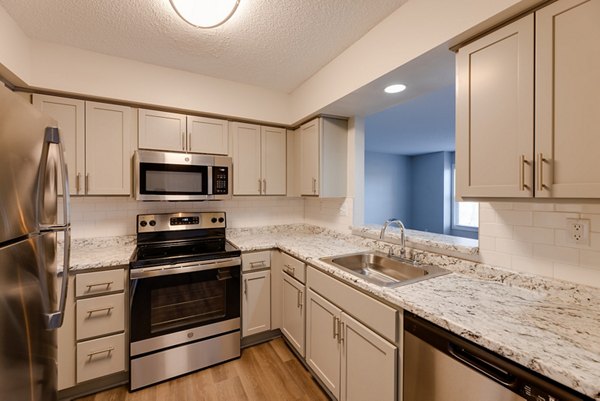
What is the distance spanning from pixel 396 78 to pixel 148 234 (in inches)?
93.2

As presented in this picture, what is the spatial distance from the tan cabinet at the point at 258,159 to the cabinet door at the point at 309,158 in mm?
245

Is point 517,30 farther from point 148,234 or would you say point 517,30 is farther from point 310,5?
point 148,234

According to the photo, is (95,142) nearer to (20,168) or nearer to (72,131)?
(72,131)

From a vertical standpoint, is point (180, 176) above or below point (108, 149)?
below

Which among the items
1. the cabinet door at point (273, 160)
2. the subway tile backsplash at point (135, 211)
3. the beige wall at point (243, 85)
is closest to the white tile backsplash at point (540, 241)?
the beige wall at point (243, 85)

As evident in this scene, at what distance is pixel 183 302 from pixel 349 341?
127cm

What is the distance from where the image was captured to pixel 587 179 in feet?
3.00

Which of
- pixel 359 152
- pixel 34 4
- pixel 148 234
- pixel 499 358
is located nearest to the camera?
pixel 499 358

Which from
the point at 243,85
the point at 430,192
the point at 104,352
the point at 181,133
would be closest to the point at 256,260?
the point at 104,352

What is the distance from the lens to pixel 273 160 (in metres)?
2.81

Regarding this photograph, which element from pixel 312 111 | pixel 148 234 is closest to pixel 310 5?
pixel 312 111

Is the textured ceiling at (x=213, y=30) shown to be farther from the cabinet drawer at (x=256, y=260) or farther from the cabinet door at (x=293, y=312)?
the cabinet door at (x=293, y=312)

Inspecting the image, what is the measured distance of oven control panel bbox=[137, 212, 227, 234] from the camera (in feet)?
7.60

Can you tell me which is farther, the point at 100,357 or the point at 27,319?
the point at 100,357
